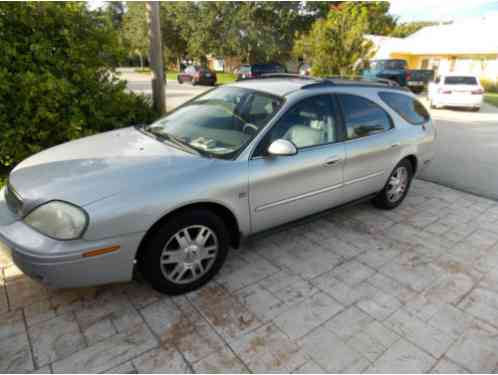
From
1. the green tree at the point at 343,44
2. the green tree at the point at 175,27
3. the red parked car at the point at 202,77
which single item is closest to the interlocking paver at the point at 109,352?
the green tree at the point at 343,44

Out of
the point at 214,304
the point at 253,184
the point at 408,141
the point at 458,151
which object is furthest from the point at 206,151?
the point at 458,151

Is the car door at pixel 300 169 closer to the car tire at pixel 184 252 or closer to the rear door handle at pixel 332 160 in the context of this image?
the rear door handle at pixel 332 160

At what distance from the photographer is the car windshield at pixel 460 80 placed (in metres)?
13.8

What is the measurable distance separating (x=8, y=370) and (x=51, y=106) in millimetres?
3464

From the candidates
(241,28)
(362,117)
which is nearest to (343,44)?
(362,117)

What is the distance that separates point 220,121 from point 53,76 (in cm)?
268

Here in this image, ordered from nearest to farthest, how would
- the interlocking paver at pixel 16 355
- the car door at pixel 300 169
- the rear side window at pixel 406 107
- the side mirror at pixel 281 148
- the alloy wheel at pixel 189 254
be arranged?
the interlocking paver at pixel 16 355 → the alloy wheel at pixel 189 254 → the side mirror at pixel 281 148 → the car door at pixel 300 169 → the rear side window at pixel 406 107

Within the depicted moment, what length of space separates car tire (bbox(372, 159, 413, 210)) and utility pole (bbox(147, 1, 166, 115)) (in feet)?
13.3

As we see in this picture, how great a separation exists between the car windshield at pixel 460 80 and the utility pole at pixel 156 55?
1263 cm

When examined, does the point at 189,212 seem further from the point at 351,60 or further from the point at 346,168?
the point at 351,60

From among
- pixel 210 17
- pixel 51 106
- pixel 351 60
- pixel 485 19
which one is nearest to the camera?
pixel 51 106

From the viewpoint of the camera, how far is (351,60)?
11188 mm

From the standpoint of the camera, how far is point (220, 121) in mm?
3301

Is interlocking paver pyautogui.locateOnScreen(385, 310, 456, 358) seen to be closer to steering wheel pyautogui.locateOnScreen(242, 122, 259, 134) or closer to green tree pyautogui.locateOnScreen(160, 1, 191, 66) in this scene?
steering wheel pyautogui.locateOnScreen(242, 122, 259, 134)
